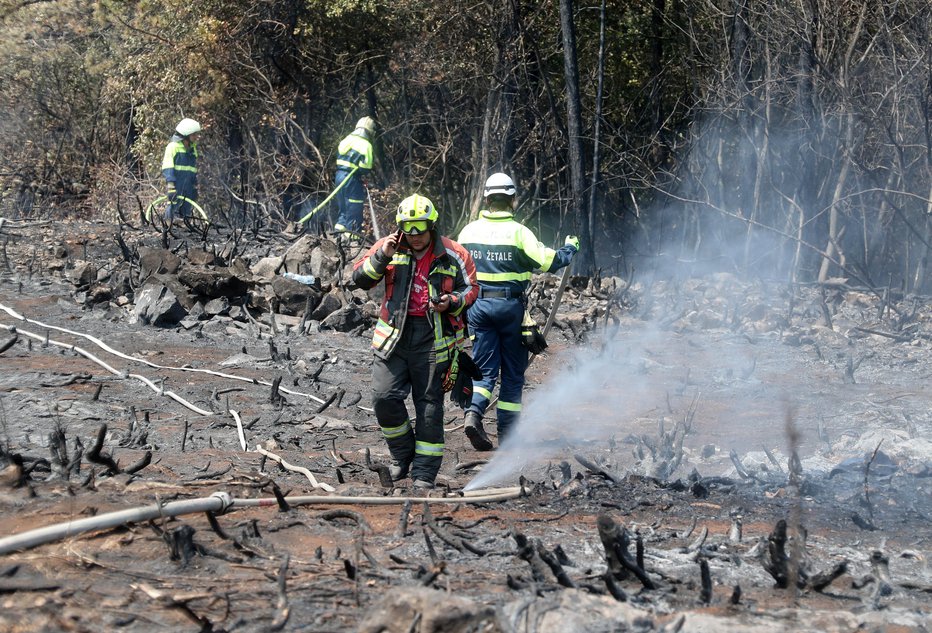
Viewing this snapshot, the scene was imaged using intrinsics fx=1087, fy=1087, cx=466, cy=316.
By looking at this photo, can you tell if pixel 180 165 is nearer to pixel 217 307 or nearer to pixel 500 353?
pixel 217 307

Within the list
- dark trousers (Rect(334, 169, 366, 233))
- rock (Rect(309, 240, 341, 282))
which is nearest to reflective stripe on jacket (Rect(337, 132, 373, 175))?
dark trousers (Rect(334, 169, 366, 233))

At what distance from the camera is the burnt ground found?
167 inches

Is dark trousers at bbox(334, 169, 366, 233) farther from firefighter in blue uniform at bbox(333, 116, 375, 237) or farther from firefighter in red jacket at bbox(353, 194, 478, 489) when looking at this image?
firefighter in red jacket at bbox(353, 194, 478, 489)

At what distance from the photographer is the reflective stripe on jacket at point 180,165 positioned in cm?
1648

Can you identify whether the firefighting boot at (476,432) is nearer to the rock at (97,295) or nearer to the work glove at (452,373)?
the work glove at (452,373)

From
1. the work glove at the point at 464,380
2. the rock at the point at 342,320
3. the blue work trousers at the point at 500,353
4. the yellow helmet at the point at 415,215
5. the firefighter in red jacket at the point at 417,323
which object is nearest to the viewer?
the yellow helmet at the point at 415,215

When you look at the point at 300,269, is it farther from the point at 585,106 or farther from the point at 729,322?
the point at 585,106

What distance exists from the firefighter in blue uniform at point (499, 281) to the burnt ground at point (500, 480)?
1.95 ft

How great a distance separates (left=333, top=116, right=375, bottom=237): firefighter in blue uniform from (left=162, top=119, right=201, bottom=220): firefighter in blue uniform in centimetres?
229

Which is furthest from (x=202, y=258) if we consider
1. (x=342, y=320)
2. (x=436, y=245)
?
(x=436, y=245)

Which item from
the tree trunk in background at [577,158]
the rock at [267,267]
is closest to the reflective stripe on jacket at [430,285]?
the rock at [267,267]

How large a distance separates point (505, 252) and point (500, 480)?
187cm

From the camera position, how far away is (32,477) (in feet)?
19.2

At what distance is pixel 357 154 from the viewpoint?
1641 centimetres
